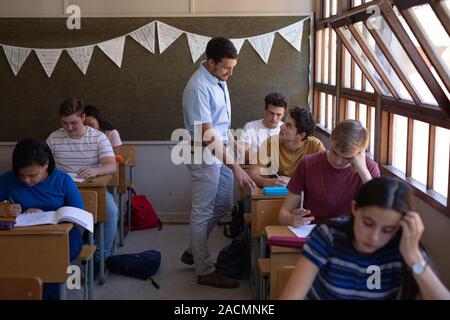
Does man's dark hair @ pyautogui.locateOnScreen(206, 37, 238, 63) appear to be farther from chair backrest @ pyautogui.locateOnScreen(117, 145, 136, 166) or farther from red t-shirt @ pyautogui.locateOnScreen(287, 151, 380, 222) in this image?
chair backrest @ pyautogui.locateOnScreen(117, 145, 136, 166)

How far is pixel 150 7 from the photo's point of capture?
577 cm

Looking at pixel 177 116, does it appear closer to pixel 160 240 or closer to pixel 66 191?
pixel 160 240

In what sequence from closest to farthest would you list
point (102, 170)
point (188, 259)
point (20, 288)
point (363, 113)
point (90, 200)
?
point (20, 288), point (90, 200), point (102, 170), point (188, 259), point (363, 113)

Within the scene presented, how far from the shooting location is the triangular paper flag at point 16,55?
5.73 m

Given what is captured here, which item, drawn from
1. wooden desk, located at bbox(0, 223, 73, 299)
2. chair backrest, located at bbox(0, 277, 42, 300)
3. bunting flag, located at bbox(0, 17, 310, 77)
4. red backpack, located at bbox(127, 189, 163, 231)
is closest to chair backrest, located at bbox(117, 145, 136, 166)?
red backpack, located at bbox(127, 189, 163, 231)

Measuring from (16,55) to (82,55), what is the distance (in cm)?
61

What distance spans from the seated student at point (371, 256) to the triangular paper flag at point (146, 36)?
4.21 m

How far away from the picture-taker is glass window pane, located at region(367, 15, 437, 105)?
11.1ft

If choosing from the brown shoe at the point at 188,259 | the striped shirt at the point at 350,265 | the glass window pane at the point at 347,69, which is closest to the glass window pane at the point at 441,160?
the striped shirt at the point at 350,265

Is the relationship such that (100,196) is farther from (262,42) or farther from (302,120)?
(262,42)

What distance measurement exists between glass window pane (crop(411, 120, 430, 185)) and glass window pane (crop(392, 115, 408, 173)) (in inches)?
4.4

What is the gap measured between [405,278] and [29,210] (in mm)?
2003

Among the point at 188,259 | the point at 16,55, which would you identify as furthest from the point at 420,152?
the point at 16,55
